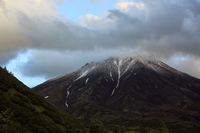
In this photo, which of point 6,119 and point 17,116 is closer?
point 6,119

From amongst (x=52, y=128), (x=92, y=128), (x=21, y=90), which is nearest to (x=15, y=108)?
(x=52, y=128)

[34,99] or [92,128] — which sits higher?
[34,99]

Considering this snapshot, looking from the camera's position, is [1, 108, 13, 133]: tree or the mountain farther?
the mountain

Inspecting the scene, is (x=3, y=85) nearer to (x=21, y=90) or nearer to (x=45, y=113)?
(x=21, y=90)

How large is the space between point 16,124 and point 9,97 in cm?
1386

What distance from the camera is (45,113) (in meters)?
68.1

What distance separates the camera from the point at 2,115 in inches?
1903

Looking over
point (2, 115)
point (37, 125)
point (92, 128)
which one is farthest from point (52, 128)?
point (92, 128)

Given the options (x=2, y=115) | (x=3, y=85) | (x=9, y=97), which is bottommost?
(x=2, y=115)

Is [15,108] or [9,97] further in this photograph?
[9,97]

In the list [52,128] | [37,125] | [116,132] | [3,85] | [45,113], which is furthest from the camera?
[116,132]

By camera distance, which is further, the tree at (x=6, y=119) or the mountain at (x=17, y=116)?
the mountain at (x=17, y=116)

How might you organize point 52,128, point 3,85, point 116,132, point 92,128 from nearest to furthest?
point 52,128
point 3,85
point 92,128
point 116,132

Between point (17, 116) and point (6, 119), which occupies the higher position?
point (17, 116)
